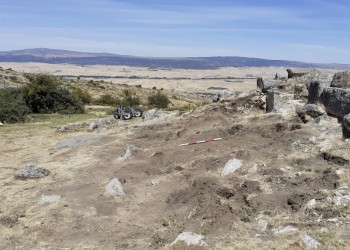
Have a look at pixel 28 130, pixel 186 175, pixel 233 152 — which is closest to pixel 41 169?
pixel 186 175

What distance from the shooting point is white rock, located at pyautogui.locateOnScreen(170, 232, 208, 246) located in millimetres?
9695

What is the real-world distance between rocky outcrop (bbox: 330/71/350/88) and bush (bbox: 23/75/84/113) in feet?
83.7

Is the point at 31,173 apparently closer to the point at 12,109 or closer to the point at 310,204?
the point at 310,204

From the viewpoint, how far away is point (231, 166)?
14289 millimetres

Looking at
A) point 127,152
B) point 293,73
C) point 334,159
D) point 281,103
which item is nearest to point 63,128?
point 127,152

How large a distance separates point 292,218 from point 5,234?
22.7 ft

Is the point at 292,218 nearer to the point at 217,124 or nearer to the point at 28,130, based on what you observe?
the point at 217,124

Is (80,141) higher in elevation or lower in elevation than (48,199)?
lower

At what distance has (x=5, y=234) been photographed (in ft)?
37.1

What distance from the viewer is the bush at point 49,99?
130ft

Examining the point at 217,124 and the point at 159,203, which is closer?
the point at 159,203

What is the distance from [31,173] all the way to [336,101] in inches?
453

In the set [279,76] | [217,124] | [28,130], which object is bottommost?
[28,130]

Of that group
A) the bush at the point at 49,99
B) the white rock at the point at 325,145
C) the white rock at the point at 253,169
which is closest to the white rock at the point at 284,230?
the white rock at the point at 253,169
